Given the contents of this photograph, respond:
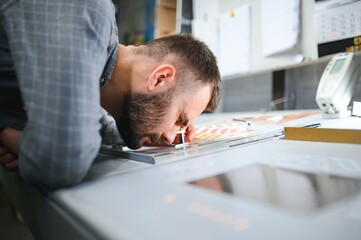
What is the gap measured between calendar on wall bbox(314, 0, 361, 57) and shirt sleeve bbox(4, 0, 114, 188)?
3.91 feet

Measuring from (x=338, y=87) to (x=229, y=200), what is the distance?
846mm

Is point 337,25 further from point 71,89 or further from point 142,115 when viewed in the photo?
point 71,89

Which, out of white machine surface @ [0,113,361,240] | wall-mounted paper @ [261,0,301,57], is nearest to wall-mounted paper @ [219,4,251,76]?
wall-mounted paper @ [261,0,301,57]

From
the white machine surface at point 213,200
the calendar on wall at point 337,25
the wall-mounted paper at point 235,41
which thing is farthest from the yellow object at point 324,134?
the wall-mounted paper at point 235,41

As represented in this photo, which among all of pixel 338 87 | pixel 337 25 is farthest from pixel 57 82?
pixel 337 25

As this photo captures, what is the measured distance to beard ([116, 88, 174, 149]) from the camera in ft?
2.50

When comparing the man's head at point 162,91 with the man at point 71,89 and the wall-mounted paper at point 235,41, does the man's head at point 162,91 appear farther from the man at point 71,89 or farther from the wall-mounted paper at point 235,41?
the wall-mounted paper at point 235,41

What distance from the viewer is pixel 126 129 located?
0.81 metres

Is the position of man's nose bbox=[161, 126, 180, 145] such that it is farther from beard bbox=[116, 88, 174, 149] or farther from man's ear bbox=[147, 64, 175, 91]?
man's ear bbox=[147, 64, 175, 91]

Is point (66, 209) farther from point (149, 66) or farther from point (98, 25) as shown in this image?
point (149, 66)

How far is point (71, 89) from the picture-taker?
469 mm

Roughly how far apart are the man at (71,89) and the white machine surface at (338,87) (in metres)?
0.49

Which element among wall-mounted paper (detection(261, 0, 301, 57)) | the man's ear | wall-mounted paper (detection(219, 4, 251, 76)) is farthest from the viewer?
wall-mounted paper (detection(219, 4, 251, 76))

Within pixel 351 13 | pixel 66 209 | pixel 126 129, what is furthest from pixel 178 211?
pixel 351 13
